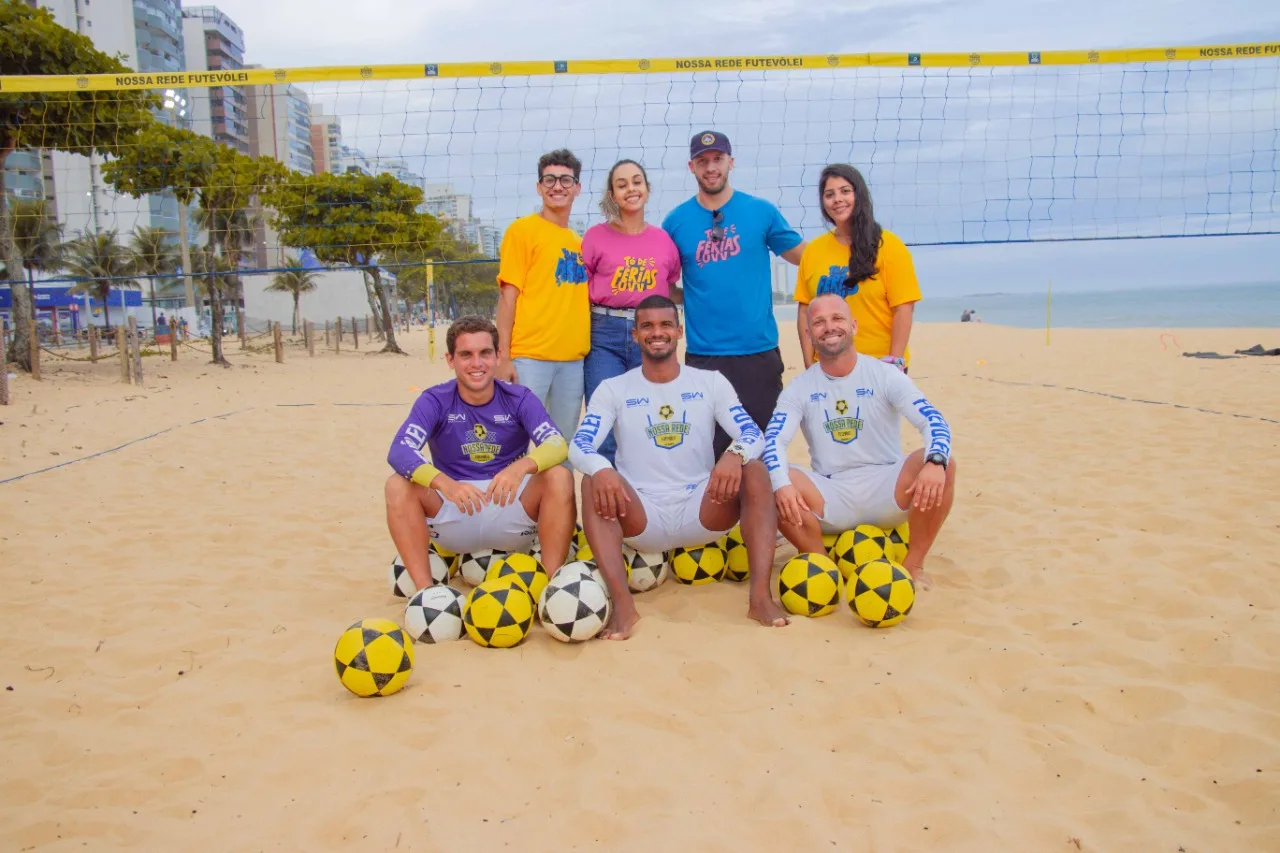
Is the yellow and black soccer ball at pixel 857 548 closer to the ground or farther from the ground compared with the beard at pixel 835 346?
closer to the ground

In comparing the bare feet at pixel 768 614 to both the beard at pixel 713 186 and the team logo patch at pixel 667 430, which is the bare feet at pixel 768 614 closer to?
the team logo patch at pixel 667 430

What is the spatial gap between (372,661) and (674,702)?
37.9 inches

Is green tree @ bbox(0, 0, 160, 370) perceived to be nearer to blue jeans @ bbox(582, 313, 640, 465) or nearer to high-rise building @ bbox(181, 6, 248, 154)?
blue jeans @ bbox(582, 313, 640, 465)

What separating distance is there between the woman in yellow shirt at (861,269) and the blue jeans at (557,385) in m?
1.10

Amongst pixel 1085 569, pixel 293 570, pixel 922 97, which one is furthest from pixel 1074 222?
pixel 293 570

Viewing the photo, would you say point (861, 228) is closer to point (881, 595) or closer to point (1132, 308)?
point (881, 595)

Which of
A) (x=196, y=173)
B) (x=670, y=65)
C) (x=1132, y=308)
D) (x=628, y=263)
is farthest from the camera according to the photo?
(x=1132, y=308)

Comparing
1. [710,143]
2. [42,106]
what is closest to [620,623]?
[710,143]

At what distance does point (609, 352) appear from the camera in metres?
4.21

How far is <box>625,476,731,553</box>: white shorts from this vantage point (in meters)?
3.63

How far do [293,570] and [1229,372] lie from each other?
1127cm

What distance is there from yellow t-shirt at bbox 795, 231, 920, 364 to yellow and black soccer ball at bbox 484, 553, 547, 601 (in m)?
1.76

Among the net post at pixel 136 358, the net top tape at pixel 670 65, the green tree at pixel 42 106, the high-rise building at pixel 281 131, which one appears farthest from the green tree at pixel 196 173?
the high-rise building at pixel 281 131

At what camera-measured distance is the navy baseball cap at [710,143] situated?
3.98 metres
